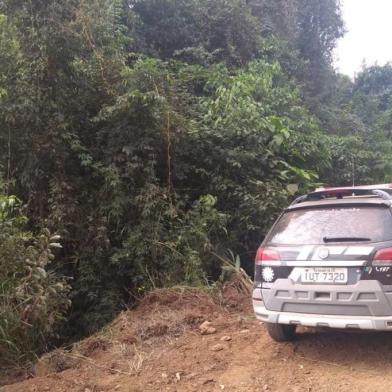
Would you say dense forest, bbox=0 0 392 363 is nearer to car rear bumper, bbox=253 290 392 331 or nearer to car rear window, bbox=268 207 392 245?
car rear bumper, bbox=253 290 392 331

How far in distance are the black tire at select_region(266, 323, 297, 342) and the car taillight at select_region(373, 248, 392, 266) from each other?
1218mm

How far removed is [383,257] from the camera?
388 cm

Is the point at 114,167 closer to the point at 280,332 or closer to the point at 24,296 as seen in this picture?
the point at 24,296

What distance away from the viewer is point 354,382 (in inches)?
154

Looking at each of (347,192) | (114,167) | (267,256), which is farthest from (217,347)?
(114,167)

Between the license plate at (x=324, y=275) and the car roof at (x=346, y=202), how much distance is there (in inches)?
25.8

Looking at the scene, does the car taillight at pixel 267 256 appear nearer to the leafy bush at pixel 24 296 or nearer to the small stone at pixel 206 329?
the small stone at pixel 206 329

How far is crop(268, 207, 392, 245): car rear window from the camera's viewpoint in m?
4.10

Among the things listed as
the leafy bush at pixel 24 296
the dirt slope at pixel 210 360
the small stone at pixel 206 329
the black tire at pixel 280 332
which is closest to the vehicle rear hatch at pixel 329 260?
the black tire at pixel 280 332

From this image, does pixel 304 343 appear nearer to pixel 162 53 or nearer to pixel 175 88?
pixel 175 88

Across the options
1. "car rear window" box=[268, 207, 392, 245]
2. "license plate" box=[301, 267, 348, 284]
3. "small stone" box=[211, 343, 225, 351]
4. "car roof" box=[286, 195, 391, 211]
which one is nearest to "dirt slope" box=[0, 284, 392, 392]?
"small stone" box=[211, 343, 225, 351]

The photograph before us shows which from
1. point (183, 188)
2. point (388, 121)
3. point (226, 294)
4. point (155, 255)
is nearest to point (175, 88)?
point (183, 188)

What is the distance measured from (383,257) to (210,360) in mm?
1764

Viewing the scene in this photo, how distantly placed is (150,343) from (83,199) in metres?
3.02
